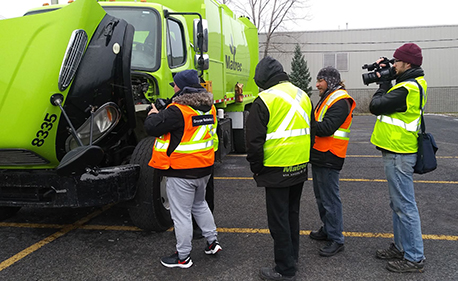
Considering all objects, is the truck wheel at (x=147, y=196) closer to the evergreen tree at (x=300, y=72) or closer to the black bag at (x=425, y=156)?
the black bag at (x=425, y=156)

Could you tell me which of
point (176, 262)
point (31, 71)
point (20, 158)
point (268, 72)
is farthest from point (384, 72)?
point (20, 158)

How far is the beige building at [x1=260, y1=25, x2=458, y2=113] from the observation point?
2650 cm

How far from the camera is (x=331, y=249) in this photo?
3590 millimetres

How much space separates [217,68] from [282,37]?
23.5 metres

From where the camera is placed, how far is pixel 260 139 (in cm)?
297

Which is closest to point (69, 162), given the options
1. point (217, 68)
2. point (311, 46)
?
point (217, 68)

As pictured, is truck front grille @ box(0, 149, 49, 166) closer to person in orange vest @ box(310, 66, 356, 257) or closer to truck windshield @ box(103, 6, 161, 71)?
truck windshield @ box(103, 6, 161, 71)

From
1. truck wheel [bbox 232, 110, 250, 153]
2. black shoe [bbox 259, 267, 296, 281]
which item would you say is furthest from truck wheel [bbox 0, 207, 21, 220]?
truck wheel [bbox 232, 110, 250, 153]

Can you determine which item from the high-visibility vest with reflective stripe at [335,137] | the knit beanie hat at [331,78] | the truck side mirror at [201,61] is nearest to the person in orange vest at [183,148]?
the high-visibility vest with reflective stripe at [335,137]

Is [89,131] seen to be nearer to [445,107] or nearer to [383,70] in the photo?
[383,70]

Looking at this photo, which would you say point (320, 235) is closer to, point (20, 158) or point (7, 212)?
point (20, 158)

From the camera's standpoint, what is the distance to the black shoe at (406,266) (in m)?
3.24

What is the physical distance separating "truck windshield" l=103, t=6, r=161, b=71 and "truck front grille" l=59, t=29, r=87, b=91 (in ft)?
4.47

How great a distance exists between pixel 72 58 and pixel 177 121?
102 cm
